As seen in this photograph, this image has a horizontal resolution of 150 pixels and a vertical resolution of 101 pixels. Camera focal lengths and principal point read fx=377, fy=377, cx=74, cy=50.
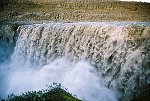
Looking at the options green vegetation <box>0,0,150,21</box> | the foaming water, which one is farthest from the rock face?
green vegetation <box>0,0,150,21</box>

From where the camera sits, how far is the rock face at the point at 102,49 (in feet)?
40.5

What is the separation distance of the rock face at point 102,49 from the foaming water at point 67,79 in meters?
0.32

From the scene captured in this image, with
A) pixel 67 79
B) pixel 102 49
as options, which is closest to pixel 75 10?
pixel 102 49

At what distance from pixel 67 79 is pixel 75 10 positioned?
55.9 feet

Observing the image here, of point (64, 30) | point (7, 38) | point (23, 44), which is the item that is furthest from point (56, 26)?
point (7, 38)

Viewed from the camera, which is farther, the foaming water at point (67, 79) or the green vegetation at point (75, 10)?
the green vegetation at point (75, 10)

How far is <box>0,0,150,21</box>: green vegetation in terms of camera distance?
28.8 m

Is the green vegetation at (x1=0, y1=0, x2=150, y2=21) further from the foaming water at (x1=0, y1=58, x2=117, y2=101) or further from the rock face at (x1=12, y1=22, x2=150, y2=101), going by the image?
the foaming water at (x1=0, y1=58, x2=117, y2=101)

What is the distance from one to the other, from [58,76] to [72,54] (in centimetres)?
151

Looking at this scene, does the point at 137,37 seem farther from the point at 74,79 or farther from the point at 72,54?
the point at 72,54

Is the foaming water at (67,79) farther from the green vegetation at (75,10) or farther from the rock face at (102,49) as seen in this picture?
the green vegetation at (75,10)

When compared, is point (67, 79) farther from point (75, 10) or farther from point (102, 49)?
point (75, 10)

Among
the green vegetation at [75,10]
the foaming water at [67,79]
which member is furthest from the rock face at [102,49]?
the green vegetation at [75,10]

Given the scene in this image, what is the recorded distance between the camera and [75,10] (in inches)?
1212
